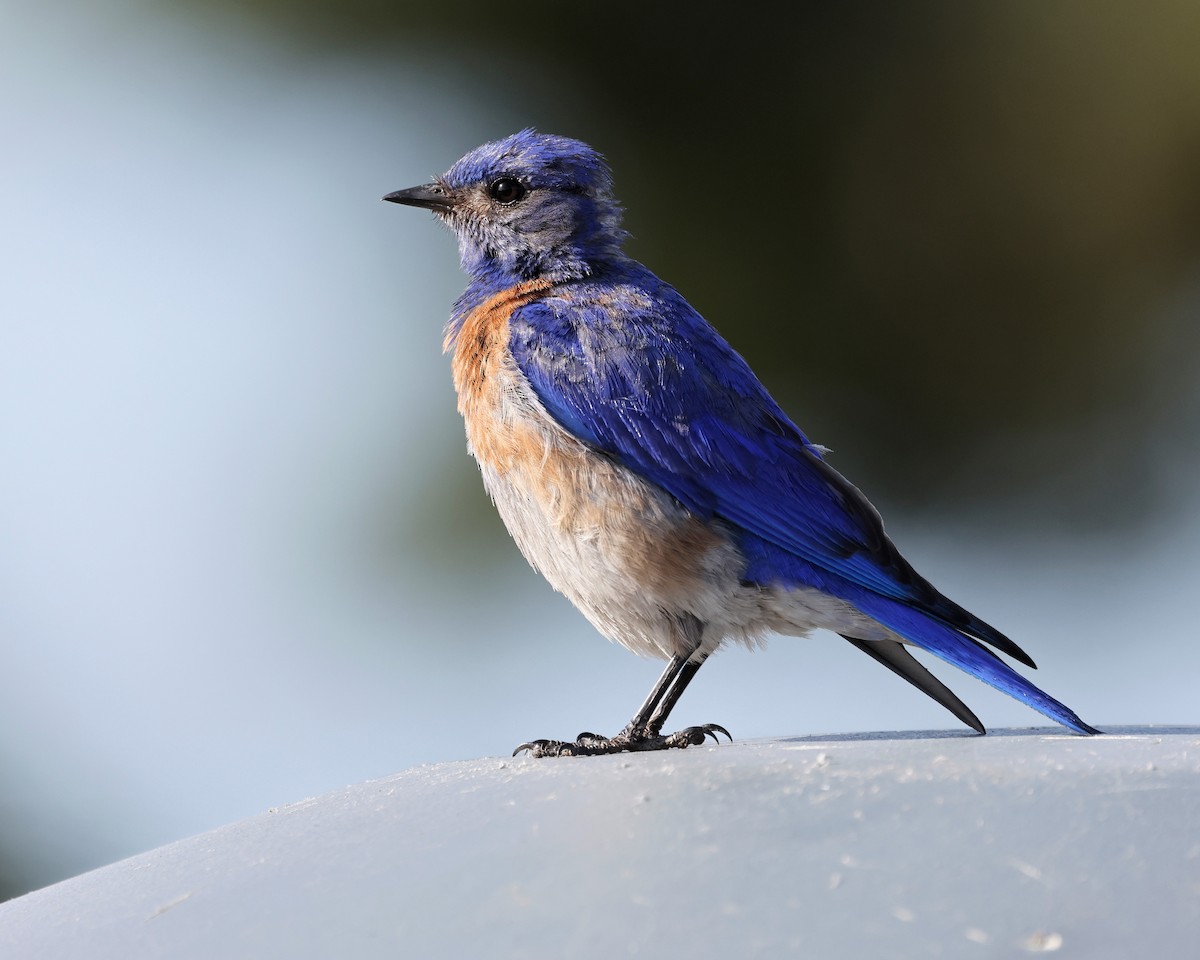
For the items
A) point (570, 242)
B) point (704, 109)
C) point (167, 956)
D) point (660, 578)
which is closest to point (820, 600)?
point (660, 578)

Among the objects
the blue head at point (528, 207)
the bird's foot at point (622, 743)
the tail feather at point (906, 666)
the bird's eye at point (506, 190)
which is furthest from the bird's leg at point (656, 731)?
the bird's eye at point (506, 190)

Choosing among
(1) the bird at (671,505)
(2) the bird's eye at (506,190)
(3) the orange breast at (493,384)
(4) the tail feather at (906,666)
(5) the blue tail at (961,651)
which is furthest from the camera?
(2) the bird's eye at (506,190)

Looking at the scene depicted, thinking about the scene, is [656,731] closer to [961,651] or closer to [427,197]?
[961,651]

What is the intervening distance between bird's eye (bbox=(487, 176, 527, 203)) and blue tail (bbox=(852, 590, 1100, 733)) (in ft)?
6.31

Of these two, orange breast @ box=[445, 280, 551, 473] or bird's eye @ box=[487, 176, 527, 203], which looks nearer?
orange breast @ box=[445, 280, 551, 473]

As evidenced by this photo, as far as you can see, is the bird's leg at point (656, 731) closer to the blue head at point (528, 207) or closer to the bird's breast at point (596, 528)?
the bird's breast at point (596, 528)

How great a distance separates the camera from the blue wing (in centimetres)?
390

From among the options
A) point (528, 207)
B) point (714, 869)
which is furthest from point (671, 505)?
point (714, 869)

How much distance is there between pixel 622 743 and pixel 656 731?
193 mm

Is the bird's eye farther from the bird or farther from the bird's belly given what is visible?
the bird's belly

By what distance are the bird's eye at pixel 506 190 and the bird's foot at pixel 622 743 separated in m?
1.97

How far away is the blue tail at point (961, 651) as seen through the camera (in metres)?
3.43

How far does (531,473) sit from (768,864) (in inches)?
82.5

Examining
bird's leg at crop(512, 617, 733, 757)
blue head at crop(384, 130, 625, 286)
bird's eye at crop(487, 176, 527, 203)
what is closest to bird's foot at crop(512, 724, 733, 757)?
bird's leg at crop(512, 617, 733, 757)
